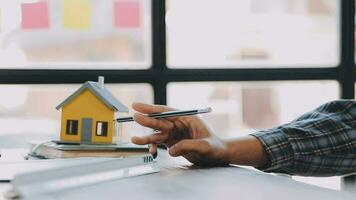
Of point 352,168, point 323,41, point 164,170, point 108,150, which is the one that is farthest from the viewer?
point 323,41

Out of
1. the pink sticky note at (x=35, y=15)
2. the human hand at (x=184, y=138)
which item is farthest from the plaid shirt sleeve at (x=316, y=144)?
the pink sticky note at (x=35, y=15)

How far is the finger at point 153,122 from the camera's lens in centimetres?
97

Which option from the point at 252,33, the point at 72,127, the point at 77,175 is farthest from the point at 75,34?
the point at 77,175

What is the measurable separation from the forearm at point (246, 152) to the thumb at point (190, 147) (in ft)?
0.23

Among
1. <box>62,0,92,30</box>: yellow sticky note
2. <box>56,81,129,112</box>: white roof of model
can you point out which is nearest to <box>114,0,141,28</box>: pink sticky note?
<box>62,0,92,30</box>: yellow sticky note

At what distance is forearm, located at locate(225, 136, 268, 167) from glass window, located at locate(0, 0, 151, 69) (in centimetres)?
99

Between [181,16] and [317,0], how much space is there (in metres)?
0.58

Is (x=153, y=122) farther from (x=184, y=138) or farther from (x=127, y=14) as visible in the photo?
(x=127, y=14)

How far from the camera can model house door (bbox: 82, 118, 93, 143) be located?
42.3 inches

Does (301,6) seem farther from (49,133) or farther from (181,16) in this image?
(49,133)

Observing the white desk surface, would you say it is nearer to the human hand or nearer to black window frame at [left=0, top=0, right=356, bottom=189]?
the human hand

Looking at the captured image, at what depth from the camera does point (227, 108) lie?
213cm

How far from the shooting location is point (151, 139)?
1.03 meters

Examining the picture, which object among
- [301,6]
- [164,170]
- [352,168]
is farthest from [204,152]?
[301,6]
